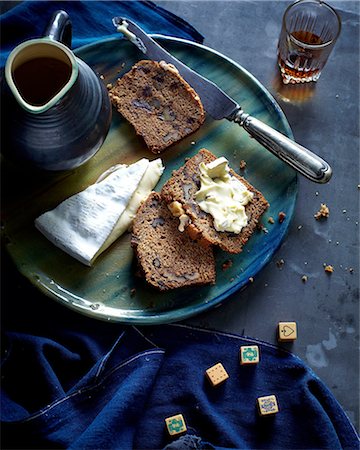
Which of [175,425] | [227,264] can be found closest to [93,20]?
[227,264]

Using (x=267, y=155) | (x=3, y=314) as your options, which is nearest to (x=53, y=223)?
(x=3, y=314)

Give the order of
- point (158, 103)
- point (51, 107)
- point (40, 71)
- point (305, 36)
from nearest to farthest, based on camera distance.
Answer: point (51, 107), point (40, 71), point (158, 103), point (305, 36)

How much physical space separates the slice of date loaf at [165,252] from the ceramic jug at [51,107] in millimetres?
204

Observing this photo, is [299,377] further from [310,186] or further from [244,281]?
[310,186]

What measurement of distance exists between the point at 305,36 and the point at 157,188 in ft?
1.95

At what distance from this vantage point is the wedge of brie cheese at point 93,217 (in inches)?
63.0

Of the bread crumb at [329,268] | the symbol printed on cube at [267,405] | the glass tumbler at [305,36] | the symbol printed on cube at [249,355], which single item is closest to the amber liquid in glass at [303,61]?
the glass tumbler at [305,36]

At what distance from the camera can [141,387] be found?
62.7 inches

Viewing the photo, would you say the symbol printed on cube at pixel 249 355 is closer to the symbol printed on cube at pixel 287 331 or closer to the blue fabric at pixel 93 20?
the symbol printed on cube at pixel 287 331

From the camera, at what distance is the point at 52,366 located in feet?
5.40

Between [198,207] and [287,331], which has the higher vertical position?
[198,207]

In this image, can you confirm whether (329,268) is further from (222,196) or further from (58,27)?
(58,27)

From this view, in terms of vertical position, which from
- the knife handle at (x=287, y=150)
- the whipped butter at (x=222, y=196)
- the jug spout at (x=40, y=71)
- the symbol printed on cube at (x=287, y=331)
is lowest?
the symbol printed on cube at (x=287, y=331)

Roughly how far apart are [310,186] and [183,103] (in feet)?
1.27
